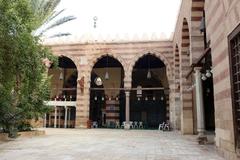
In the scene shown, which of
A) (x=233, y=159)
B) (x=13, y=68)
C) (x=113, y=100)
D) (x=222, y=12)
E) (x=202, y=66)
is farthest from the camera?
(x=113, y=100)

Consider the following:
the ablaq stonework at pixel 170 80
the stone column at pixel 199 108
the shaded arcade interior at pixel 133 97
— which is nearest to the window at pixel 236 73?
the ablaq stonework at pixel 170 80

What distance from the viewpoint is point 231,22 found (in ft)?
18.6

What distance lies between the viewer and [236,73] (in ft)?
18.4

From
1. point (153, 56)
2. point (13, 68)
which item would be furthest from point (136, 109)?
point (13, 68)

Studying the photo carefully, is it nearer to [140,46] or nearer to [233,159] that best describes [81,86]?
[140,46]

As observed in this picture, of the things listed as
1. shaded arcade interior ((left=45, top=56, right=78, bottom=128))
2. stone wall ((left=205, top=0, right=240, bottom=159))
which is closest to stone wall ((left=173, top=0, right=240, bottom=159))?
stone wall ((left=205, top=0, right=240, bottom=159))

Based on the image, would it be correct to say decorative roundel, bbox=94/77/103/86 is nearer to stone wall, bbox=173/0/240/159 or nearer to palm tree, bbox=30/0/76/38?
palm tree, bbox=30/0/76/38

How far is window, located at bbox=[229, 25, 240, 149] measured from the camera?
18.0 ft

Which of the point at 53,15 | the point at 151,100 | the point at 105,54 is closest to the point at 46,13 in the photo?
the point at 53,15

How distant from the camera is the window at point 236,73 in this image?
18.0 feet

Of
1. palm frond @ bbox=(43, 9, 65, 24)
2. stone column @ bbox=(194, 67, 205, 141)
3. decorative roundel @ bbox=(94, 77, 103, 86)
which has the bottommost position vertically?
stone column @ bbox=(194, 67, 205, 141)

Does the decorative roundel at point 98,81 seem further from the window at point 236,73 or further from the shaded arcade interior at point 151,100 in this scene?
the window at point 236,73

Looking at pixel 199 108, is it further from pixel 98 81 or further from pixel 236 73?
pixel 98 81

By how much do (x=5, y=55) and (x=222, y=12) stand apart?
15.3 feet
